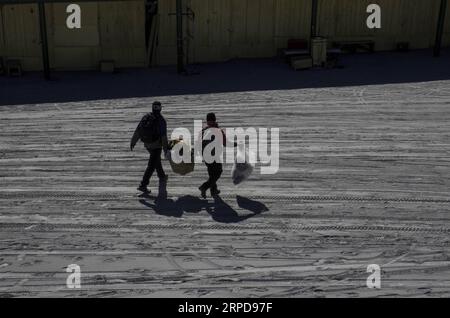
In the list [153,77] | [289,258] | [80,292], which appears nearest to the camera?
[80,292]

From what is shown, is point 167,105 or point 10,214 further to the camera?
point 167,105

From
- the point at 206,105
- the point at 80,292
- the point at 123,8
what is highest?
the point at 123,8

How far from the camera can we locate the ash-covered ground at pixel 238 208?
8.46 m

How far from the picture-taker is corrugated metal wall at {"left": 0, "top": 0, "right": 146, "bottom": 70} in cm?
2045

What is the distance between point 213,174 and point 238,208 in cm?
76

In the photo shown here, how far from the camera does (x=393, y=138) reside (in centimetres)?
1412

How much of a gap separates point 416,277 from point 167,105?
32.1 ft

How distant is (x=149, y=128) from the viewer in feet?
35.8

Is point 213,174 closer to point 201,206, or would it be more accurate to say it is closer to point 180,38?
point 201,206

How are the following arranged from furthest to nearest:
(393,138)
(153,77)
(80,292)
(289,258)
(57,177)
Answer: (153,77) → (393,138) → (57,177) → (289,258) → (80,292)

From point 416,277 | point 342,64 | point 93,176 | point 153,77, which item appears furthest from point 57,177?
point 342,64

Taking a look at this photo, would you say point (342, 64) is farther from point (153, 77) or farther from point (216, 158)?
point (216, 158)

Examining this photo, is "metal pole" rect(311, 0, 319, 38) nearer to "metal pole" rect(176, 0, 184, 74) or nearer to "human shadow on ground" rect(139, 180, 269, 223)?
"metal pole" rect(176, 0, 184, 74)

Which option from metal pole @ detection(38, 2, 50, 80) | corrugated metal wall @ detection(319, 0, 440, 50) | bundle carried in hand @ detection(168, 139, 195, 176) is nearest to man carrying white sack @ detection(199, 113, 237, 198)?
bundle carried in hand @ detection(168, 139, 195, 176)
